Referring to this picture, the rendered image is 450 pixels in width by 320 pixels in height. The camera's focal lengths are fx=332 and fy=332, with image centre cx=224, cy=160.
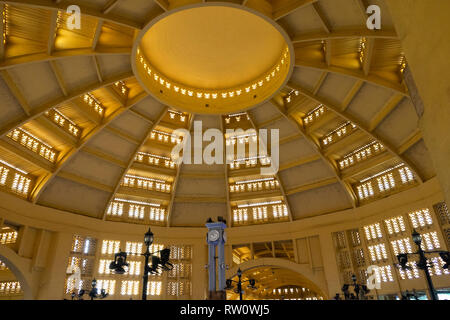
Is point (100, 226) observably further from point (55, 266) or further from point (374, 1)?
point (374, 1)

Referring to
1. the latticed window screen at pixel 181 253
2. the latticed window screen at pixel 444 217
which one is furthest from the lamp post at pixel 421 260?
the latticed window screen at pixel 181 253

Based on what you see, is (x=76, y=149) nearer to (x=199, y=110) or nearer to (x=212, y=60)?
(x=199, y=110)

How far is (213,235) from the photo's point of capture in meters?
19.8

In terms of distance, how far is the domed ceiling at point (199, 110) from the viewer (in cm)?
1711

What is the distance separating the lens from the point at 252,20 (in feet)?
66.6

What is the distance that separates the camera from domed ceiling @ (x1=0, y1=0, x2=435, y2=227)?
17.1 m

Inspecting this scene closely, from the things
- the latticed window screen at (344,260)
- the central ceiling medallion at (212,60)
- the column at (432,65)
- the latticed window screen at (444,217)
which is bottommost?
the column at (432,65)

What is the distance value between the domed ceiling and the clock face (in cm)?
930

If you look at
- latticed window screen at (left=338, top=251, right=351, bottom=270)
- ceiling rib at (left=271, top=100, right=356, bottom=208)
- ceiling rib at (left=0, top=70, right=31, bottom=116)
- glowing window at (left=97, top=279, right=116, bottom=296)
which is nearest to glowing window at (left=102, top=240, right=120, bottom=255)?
glowing window at (left=97, top=279, right=116, bottom=296)

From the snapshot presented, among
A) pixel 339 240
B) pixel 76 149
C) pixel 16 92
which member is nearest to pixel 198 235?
pixel 339 240

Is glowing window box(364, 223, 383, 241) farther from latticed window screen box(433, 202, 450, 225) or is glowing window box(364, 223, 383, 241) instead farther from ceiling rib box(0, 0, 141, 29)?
ceiling rib box(0, 0, 141, 29)

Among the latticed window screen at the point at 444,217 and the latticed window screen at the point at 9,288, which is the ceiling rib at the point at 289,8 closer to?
the latticed window screen at the point at 444,217

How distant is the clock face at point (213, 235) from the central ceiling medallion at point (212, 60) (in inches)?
368

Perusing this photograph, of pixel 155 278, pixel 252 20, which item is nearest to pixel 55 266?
pixel 155 278
